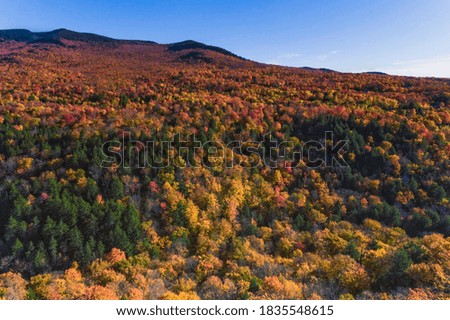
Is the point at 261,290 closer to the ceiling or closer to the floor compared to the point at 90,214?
closer to the floor

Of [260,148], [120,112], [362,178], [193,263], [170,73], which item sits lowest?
[193,263]

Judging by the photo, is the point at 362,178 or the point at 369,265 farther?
the point at 362,178

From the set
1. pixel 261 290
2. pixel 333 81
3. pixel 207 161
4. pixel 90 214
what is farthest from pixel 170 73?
pixel 261 290

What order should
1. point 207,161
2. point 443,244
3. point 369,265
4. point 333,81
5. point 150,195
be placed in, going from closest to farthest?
point 369,265 < point 443,244 < point 150,195 < point 207,161 < point 333,81

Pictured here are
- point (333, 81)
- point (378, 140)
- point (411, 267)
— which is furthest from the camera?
point (333, 81)

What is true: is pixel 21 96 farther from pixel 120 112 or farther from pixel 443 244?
pixel 443 244

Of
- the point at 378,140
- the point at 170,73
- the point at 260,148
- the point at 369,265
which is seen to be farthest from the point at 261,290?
the point at 170,73
